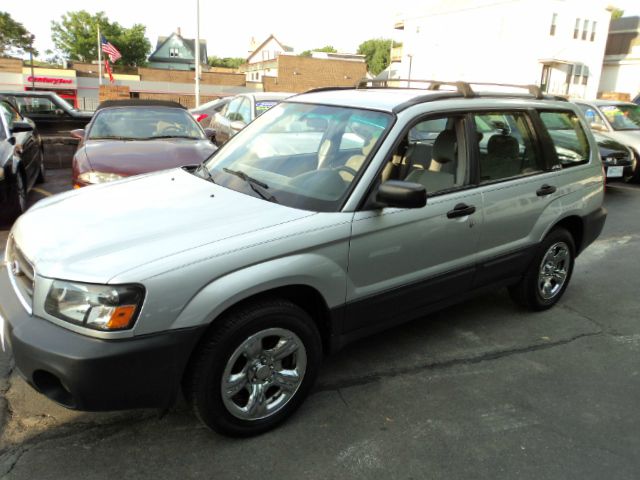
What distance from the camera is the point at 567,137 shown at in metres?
4.54

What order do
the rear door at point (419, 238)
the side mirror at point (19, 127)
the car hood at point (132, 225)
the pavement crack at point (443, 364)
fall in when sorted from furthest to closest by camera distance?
the side mirror at point (19, 127), the pavement crack at point (443, 364), the rear door at point (419, 238), the car hood at point (132, 225)

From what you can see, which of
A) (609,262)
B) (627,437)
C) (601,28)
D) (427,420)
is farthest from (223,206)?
(601,28)

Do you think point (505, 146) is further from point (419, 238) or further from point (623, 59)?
point (623, 59)

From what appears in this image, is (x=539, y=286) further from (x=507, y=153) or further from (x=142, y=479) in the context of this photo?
(x=142, y=479)

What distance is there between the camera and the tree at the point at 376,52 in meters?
106

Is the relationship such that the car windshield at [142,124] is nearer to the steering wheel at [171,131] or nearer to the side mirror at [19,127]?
the steering wheel at [171,131]

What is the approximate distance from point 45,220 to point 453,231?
243 centimetres

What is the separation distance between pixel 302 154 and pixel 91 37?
7937 cm

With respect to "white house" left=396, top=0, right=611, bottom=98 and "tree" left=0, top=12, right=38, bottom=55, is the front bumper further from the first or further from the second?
"tree" left=0, top=12, right=38, bottom=55

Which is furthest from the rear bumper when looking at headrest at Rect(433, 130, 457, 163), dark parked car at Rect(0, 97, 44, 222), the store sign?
the store sign

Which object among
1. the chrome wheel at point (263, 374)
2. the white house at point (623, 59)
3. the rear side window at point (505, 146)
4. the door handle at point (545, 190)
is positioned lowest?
the chrome wheel at point (263, 374)

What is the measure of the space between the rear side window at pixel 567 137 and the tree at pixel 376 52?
331 ft

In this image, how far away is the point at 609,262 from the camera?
6.05 meters

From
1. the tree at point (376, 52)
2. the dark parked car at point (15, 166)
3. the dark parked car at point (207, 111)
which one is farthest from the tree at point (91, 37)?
the dark parked car at point (15, 166)
